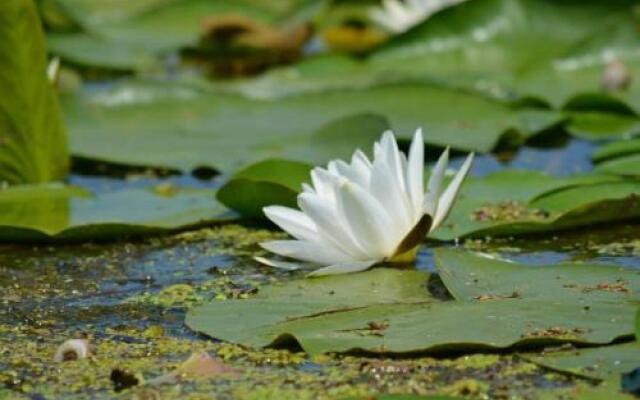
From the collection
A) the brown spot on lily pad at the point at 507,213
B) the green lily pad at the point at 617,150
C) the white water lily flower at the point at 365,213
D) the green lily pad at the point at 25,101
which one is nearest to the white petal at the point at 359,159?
the white water lily flower at the point at 365,213

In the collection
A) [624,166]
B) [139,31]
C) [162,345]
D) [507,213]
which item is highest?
[139,31]

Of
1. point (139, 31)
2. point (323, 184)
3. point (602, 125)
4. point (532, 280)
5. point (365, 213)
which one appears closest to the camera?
point (532, 280)

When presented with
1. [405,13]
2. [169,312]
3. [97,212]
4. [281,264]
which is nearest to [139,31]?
[405,13]

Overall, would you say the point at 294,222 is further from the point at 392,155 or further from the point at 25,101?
the point at 25,101

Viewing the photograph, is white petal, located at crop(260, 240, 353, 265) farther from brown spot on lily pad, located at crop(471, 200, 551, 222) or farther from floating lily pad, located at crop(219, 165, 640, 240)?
brown spot on lily pad, located at crop(471, 200, 551, 222)

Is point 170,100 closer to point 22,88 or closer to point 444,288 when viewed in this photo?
point 22,88

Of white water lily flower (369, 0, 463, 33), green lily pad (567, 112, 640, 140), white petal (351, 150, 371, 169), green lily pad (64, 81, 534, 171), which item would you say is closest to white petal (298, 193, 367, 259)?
white petal (351, 150, 371, 169)
